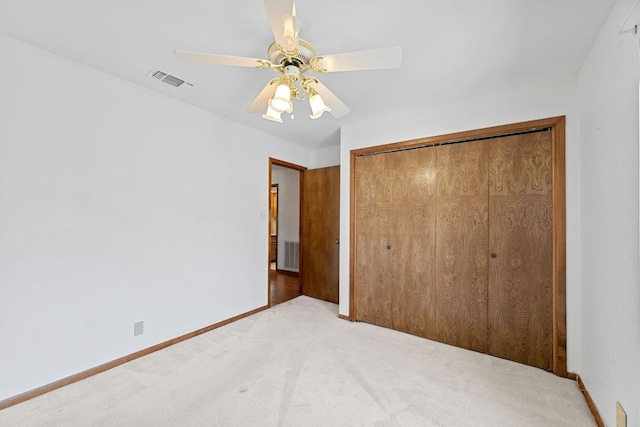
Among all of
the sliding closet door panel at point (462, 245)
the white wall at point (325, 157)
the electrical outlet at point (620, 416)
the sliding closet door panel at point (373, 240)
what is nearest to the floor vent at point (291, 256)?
the white wall at point (325, 157)

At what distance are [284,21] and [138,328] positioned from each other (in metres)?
2.59

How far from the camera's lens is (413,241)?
2.78 metres

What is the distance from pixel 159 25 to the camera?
5.20ft

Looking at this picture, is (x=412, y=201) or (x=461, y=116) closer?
(x=461, y=116)

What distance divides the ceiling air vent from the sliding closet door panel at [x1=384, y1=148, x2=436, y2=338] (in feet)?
6.99

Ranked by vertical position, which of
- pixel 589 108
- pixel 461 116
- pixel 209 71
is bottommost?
pixel 589 108

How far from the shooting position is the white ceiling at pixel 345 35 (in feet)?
4.70

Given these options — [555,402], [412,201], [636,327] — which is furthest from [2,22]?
[555,402]

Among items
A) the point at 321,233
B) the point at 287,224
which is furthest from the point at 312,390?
the point at 287,224

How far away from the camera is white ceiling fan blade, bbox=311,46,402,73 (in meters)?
1.29

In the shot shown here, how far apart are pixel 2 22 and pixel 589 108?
148 inches

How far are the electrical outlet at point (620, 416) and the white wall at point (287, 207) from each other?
4629 mm

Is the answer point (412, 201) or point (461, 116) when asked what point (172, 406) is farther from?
point (461, 116)

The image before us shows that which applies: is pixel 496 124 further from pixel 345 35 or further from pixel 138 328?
pixel 138 328
